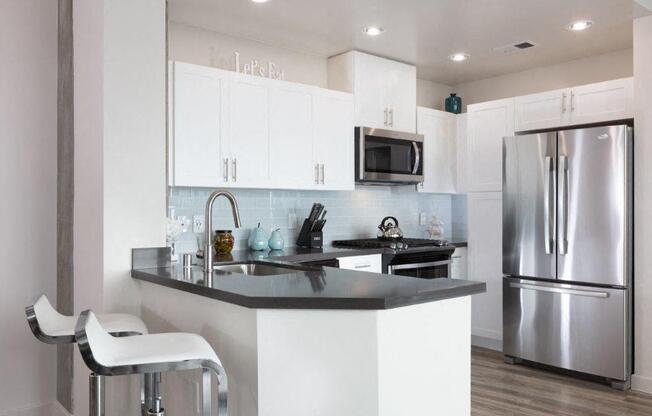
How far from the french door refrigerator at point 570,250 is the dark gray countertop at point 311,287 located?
6.87 feet

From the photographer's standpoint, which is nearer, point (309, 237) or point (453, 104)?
point (309, 237)

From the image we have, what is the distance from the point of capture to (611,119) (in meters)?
3.96

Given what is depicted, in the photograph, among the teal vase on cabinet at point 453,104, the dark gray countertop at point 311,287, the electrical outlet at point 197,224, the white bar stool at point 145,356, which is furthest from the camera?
the teal vase on cabinet at point 453,104

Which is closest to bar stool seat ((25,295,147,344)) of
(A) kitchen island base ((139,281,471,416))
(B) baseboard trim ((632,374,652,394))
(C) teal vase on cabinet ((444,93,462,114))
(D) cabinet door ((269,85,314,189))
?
(A) kitchen island base ((139,281,471,416))

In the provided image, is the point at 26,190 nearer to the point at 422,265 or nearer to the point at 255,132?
the point at 255,132

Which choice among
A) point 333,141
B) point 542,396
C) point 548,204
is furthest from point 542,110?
point 542,396

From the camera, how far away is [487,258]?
4723 mm

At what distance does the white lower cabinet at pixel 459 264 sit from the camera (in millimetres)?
4859

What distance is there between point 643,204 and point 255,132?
8.82 ft

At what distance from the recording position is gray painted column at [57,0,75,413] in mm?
2893

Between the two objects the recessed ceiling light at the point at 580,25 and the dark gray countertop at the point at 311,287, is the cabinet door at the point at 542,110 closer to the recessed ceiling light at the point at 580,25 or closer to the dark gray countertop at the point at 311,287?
the recessed ceiling light at the point at 580,25

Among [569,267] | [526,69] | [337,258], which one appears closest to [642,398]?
[569,267]

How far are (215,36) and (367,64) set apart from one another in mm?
1275

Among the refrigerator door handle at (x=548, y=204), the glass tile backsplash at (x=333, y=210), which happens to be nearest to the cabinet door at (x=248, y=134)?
the glass tile backsplash at (x=333, y=210)
